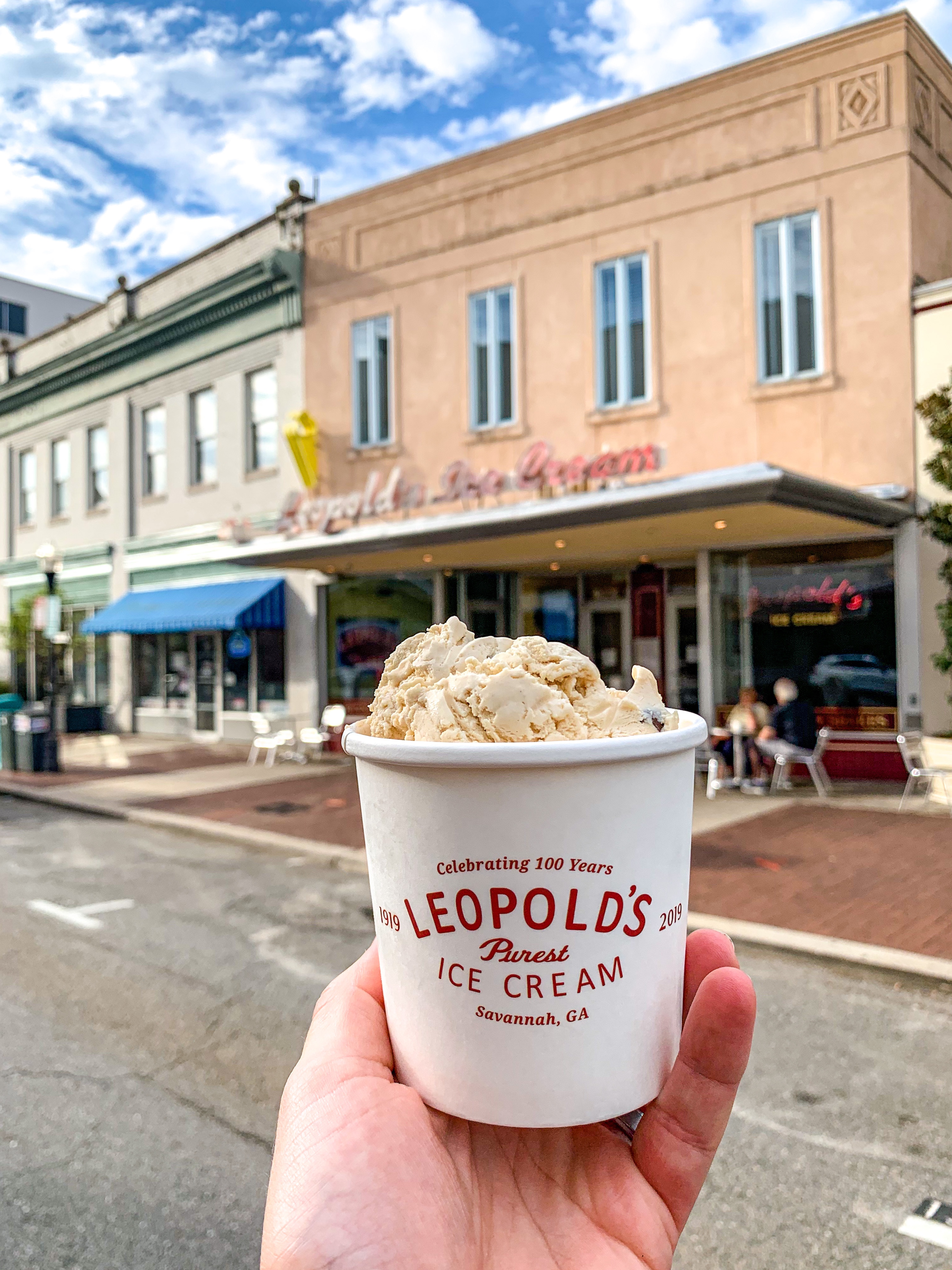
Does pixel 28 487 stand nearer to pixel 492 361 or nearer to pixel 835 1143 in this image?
pixel 492 361

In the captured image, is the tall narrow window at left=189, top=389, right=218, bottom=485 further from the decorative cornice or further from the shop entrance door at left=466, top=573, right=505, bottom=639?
the shop entrance door at left=466, top=573, right=505, bottom=639

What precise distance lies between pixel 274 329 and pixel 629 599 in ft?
29.8

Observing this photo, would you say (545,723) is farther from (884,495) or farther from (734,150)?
(734,150)

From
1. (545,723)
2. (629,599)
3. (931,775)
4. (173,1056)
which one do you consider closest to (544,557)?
(629,599)

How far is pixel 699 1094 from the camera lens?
1.62 metres

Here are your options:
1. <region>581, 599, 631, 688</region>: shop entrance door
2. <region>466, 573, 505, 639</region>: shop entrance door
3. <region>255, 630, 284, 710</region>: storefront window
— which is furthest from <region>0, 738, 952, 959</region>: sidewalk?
<region>581, 599, 631, 688</region>: shop entrance door

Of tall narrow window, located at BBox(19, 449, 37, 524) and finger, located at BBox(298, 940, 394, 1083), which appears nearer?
finger, located at BBox(298, 940, 394, 1083)

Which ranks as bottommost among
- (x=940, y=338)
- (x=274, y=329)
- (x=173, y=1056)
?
(x=173, y=1056)

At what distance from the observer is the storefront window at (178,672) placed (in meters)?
20.4

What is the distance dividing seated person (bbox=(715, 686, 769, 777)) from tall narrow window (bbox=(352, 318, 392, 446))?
803cm

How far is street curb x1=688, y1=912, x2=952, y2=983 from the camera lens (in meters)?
5.59

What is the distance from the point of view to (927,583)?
11.7m

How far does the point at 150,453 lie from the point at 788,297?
49.1 ft

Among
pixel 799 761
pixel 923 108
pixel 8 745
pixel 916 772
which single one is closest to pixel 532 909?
pixel 916 772
